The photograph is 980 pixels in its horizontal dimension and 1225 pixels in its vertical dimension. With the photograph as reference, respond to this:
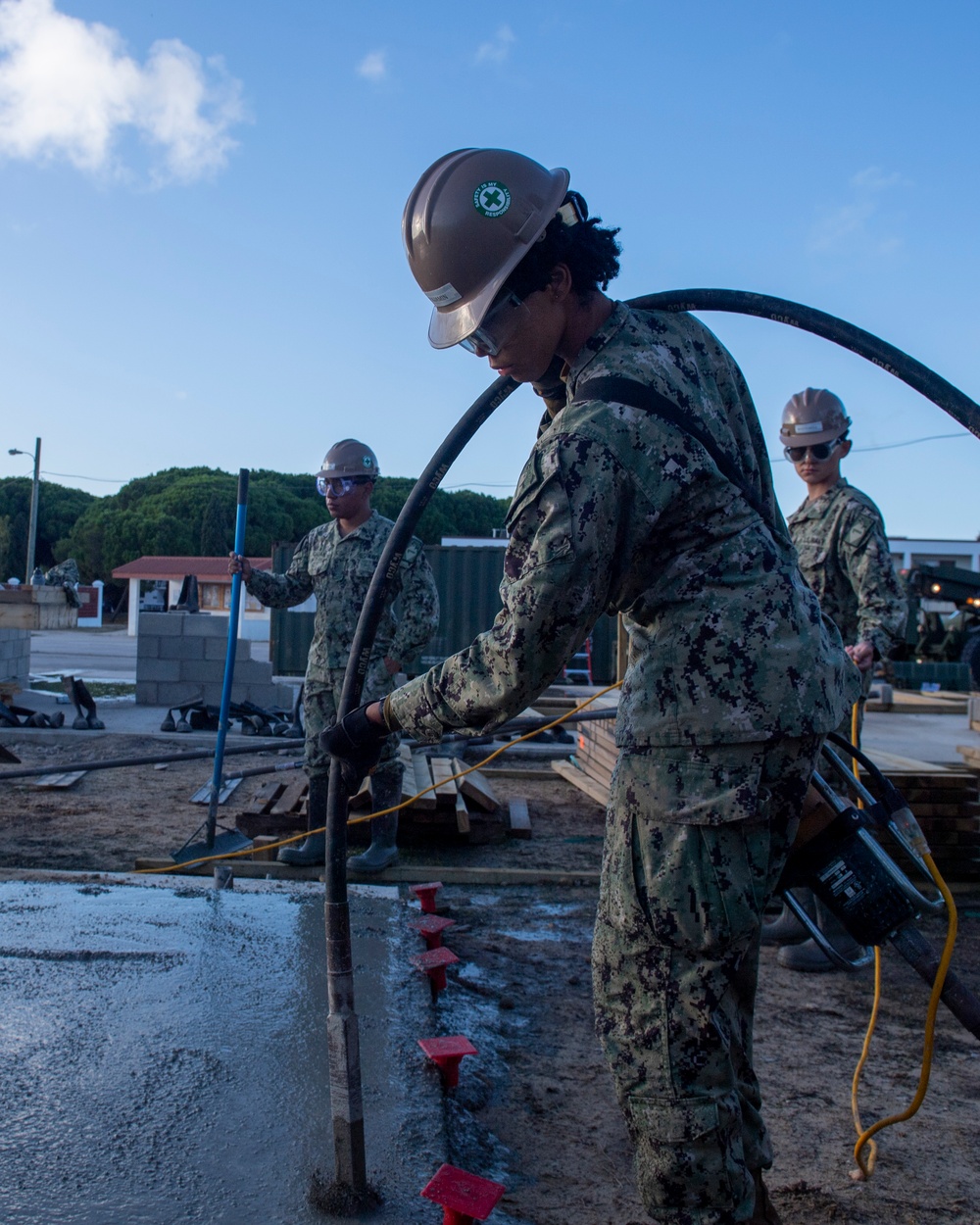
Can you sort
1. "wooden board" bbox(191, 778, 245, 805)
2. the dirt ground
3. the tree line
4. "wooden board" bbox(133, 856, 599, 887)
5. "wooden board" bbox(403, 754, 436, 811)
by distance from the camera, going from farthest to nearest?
the tree line < "wooden board" bbox(191, 778, 245, 805) < "wooden board" bbox(403, 754, 436, 811) < "wooden board" bbox(133, 856, 599, 887) < the dirt ground

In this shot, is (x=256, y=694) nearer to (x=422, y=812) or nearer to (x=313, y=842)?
(x=422, y=812)

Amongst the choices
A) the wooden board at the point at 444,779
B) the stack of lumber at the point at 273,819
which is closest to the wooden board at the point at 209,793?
the stack of lumber at the point at 273,819

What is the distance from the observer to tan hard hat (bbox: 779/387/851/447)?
416 cm

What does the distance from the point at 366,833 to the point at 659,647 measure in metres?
4.24

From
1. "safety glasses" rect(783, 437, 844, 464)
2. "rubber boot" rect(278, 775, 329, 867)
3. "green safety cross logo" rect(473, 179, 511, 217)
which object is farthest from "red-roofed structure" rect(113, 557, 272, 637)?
"green safety cross logo" rect(473, 179, 511, 217)

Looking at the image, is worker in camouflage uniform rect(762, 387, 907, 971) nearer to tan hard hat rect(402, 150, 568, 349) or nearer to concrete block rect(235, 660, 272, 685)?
tan hard hat rect(402, 150, 568, 349)

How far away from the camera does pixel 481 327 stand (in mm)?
1805

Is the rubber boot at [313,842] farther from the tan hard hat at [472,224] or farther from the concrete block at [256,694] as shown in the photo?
the concrete block at [256,694]

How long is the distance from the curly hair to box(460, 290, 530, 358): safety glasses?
0.8 inches

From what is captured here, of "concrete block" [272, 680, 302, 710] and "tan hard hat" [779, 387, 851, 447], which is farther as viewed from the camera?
"concrete block" [272, 680, 302, 710]

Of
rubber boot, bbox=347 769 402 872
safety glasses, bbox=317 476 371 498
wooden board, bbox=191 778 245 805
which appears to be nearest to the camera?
rubber boot, bbox=347 769 402 872

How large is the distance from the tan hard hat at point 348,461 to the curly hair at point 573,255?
3482mm

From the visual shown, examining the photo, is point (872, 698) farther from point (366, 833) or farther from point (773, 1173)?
point (773, 1173)

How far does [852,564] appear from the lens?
4160mm
